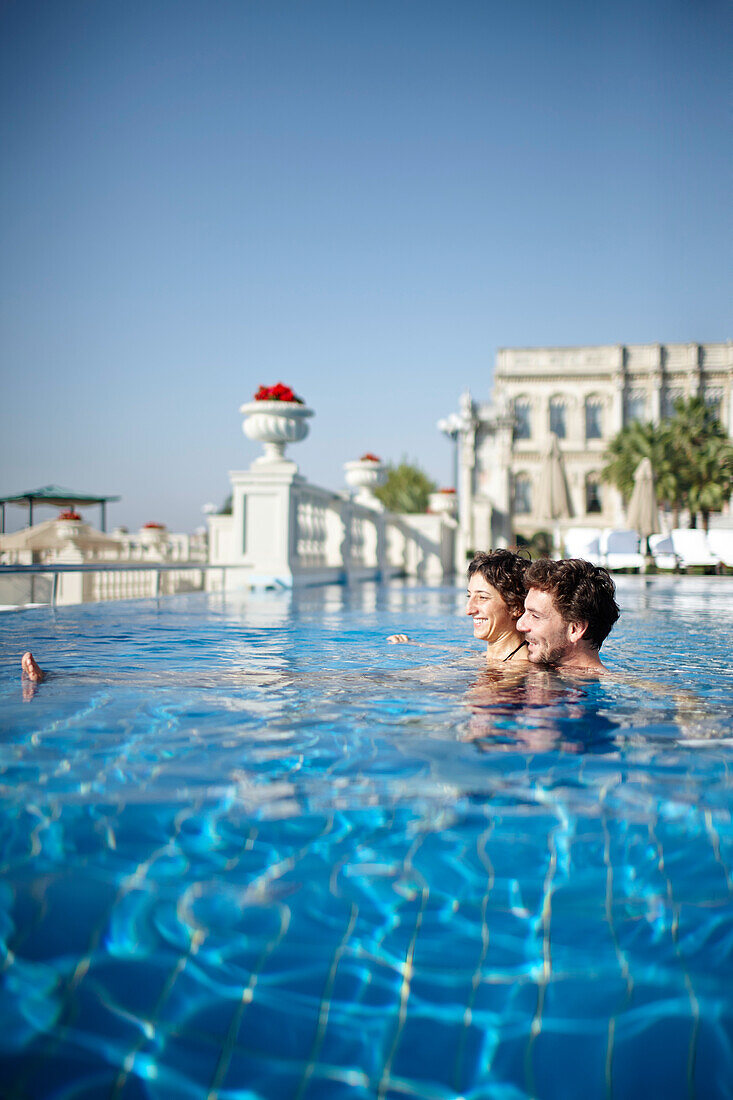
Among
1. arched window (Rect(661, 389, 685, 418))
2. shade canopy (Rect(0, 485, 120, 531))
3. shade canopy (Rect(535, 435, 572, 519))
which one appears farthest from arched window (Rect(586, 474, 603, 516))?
shade canopy (Rect(0, 485, 120, 531))

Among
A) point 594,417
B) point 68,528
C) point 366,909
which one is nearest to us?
point 366,909

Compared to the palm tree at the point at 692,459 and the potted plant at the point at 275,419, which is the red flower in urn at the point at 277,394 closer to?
the potted plant at the point at 275,419

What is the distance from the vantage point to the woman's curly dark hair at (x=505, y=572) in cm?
402

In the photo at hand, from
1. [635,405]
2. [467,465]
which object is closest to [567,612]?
[467,465]

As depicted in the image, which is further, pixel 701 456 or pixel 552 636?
pixel 701 456

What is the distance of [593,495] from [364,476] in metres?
32.4

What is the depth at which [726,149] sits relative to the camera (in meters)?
19.1

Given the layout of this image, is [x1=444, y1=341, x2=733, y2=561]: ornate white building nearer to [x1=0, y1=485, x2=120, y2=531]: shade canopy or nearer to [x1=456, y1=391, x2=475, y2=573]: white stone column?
[x1=456, y1=391, x2=475, y2=573]: white stone column

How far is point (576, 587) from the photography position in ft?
11.5

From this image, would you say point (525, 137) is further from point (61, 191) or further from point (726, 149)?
point (61, 191)

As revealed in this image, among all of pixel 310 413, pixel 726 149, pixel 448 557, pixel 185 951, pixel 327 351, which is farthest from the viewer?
pixel 327 351

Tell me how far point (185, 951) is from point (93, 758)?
110 centimetres

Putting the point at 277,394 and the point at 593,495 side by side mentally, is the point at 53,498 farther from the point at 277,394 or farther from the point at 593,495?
the point at 593,495

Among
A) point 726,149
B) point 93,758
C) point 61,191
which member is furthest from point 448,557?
point 93,758
